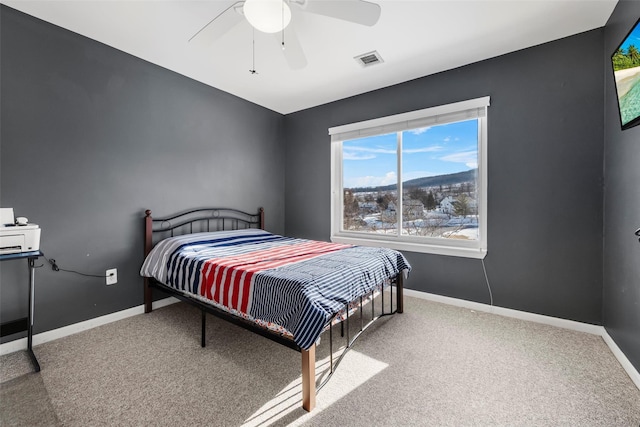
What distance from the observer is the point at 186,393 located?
5.43ft

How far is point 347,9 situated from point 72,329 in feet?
10.5

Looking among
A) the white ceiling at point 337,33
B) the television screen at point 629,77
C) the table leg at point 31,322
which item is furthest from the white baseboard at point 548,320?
the table leg at point 31,322

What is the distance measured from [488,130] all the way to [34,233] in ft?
12.7

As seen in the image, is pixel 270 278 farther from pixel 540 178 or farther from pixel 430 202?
pixel 540 178

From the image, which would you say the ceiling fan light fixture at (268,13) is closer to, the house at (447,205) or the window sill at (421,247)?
the house at (447,205)

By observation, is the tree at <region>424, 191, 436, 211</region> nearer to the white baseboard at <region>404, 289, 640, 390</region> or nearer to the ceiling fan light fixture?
the white baseboard at <region>404, 289, 640, 390</region>

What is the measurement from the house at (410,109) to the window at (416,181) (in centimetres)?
14

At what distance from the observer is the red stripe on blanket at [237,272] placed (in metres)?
1.89

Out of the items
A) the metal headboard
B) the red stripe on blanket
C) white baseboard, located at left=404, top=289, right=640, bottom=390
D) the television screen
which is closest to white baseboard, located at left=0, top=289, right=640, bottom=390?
white baseboard, located at left=404, top=289, right=640, bottom=390

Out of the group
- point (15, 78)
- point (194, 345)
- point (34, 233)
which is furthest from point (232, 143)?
point (194, 345)

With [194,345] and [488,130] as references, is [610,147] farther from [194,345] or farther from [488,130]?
[194,345]

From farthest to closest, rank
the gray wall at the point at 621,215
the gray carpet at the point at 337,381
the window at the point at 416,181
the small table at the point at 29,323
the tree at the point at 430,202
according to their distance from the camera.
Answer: the tree at the point at 430,202 → the window at the point at 416,181 → the small table at the point at 29,323 → the gray wall at the point at 621,215 → the gray carpet at the point at 337,381

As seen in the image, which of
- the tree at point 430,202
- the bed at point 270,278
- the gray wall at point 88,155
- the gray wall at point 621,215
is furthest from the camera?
the tree at point 430,202

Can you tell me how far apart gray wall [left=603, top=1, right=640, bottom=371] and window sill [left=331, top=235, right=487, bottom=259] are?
92 cm
